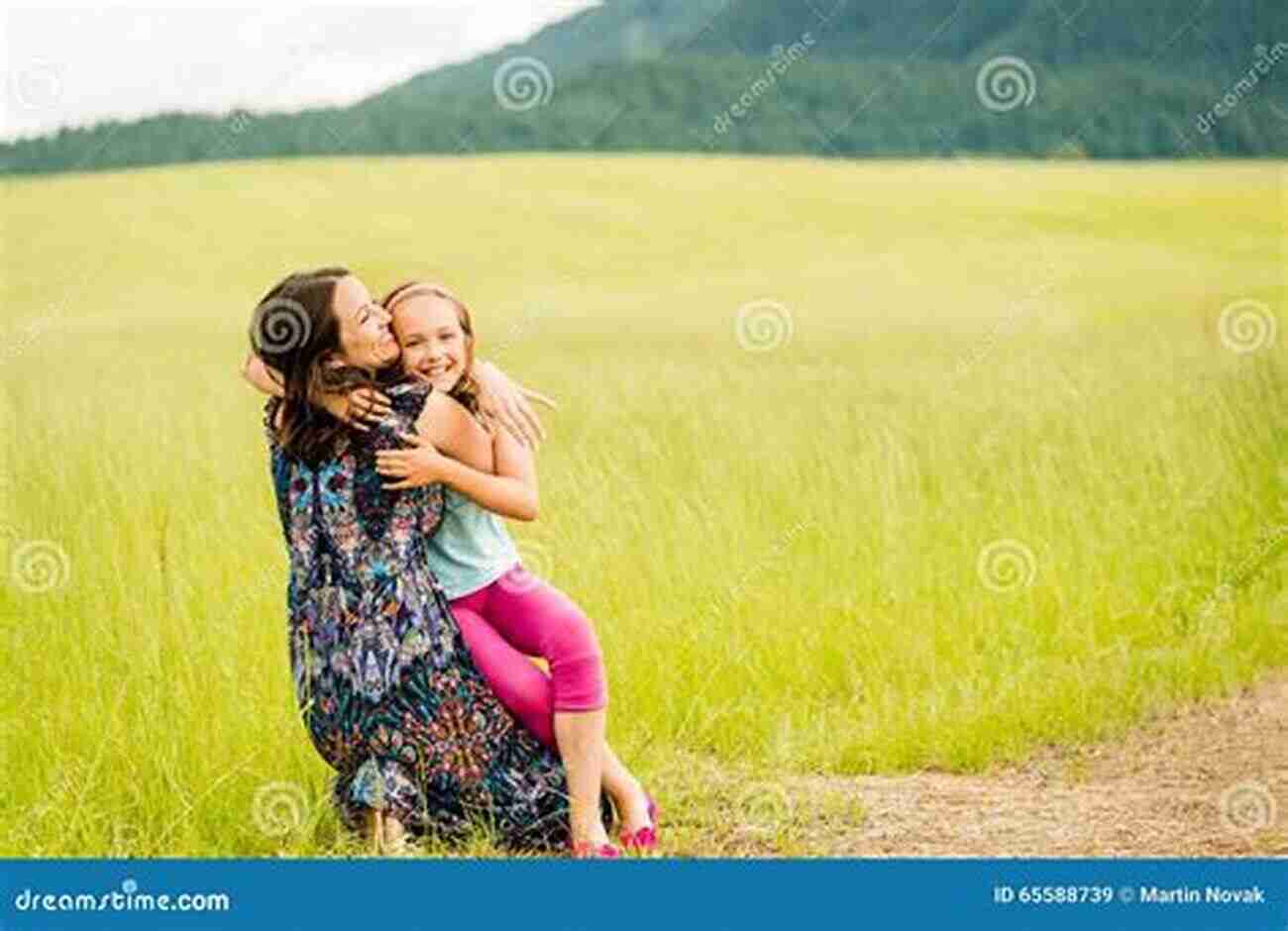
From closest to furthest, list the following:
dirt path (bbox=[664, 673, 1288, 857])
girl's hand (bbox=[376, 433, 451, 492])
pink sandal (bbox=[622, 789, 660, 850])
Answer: girl's hand (bbox=[376, 433, 451, 492]), pink sandal (bbox=[622, 789, 660, 850]), dirt path (bbox=[664, 673, 1288, 857])

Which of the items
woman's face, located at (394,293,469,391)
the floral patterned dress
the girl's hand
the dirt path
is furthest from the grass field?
the girl's hand

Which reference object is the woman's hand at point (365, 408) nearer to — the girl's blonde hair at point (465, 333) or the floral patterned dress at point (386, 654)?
the floral patterned dress at point (386, 654)

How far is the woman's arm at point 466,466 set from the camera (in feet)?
15.8

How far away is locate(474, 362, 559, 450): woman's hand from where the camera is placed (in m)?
4.90

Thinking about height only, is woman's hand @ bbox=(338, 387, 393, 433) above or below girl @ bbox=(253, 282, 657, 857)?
above

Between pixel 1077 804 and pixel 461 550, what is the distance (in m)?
1.48

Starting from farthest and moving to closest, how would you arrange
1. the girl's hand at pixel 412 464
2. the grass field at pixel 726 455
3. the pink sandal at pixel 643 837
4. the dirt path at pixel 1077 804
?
the grass field at pixel 726 455, the dirt path at pixel 1077 804, the pink sandal at pixel 643 837, the girl's hand at pixel 412 464

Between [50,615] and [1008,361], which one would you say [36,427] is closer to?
[50,615]

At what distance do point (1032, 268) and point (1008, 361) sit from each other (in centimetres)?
22

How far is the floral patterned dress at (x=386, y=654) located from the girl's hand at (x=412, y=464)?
0.06 ft

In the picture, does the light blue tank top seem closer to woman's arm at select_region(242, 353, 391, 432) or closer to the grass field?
woman's arm at select_region(242, 353, 391, 432)
